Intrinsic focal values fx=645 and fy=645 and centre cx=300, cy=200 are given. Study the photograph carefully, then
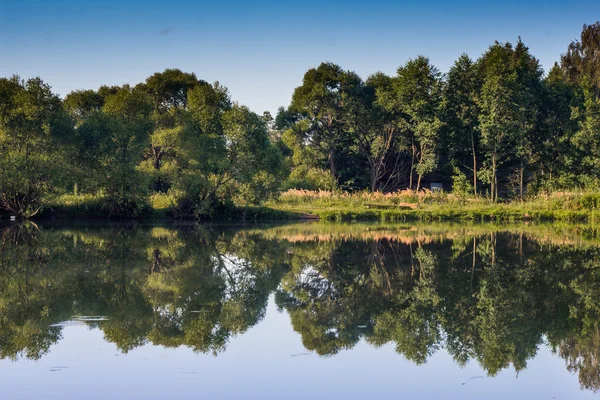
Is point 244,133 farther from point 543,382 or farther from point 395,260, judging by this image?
point 543,382

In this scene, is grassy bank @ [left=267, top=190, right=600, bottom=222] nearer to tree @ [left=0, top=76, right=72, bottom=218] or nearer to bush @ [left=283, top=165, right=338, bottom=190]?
bush @ [left=283, top=165, right=338, bottom=190]

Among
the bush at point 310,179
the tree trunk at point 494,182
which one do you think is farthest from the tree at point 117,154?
the tree trunk at point 494,182

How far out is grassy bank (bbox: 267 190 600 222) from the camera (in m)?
34.5

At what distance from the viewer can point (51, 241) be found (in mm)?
22109

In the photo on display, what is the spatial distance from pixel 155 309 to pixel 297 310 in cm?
247

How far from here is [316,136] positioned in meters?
48.2

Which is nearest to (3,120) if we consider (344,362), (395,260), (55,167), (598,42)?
(55,167)

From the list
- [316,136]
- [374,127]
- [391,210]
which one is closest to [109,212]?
[391,210]

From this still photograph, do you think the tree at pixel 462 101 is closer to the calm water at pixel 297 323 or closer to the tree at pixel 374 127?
the tree at pixel 374 127

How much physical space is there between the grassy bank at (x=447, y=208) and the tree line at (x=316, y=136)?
Answer: 3.56 m

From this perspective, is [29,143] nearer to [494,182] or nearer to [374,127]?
[374,127]

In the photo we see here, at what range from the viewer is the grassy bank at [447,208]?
34500 mm

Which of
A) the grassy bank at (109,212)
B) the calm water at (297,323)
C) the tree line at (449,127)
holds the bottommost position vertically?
the calm water at (297,323)

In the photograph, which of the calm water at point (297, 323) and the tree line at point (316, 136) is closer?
the calm water at point (297, 323)
